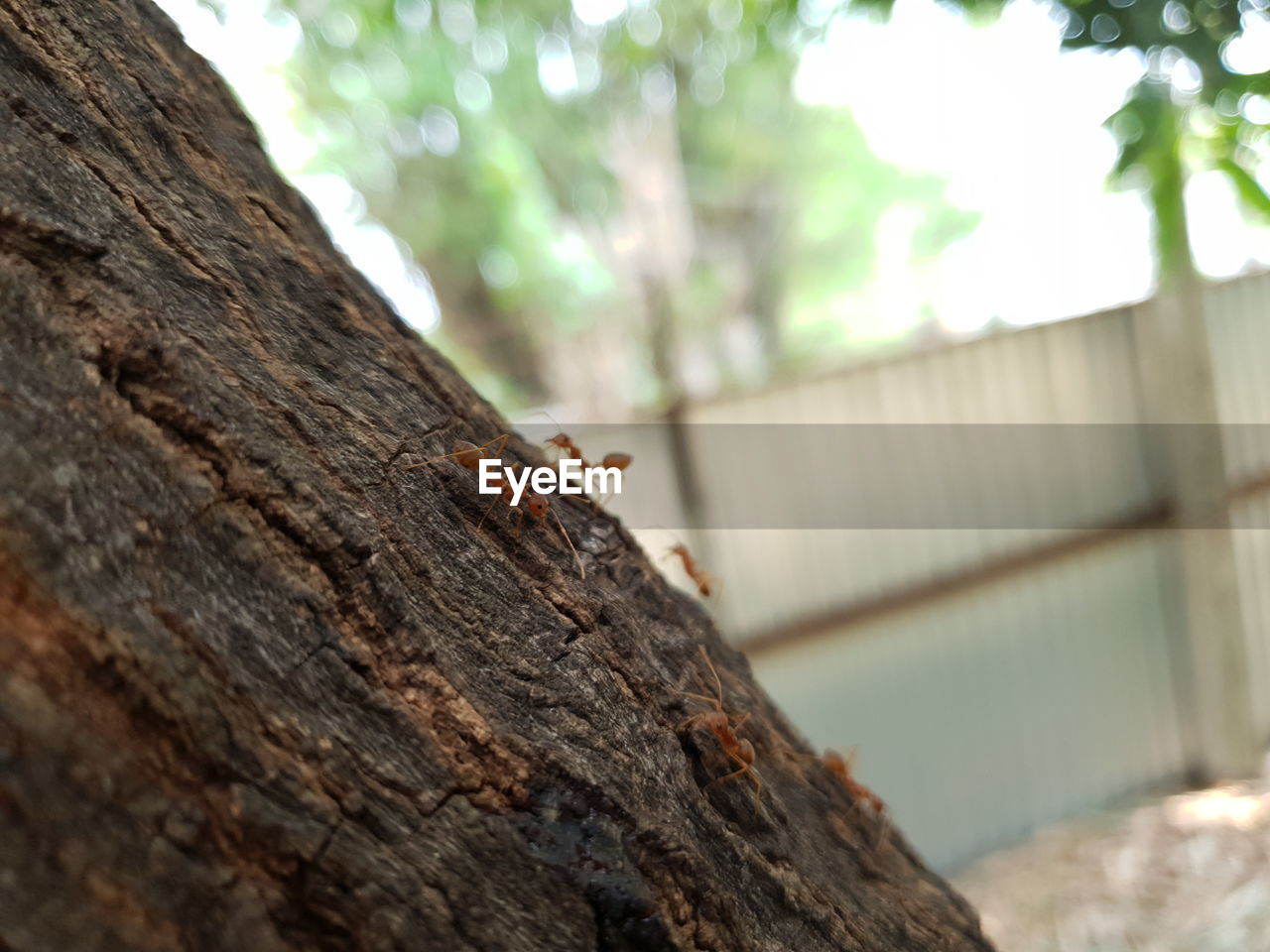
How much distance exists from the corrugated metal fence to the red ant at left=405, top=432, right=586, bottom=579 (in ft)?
6.88

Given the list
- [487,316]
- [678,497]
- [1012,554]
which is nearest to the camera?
[678,497]

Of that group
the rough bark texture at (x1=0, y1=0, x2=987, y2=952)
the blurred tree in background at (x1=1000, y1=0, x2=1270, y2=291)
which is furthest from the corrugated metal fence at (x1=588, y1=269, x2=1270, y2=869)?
the rough bark texture at (x1=0, y1=0, x2=987, y2=952)

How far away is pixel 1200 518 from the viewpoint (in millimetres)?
3654

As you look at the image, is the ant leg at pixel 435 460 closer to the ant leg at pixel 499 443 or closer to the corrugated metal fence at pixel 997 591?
the ant leg at pixel 499 443

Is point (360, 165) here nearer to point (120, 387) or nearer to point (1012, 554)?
point (1012, 554)

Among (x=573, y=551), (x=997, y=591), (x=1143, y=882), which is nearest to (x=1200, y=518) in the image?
(x=997, y=591)

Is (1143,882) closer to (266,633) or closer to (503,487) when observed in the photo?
(503,487)

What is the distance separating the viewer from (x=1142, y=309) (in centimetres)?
369

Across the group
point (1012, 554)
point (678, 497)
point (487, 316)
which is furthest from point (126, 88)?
point (487, 316)

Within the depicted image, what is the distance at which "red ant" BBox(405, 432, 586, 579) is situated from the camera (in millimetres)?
1077

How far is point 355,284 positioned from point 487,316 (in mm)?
8201

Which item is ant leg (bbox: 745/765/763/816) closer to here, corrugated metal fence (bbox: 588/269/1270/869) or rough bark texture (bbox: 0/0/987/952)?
rough bark texture (bbox: 0/0/987/952)

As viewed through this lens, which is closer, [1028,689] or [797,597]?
[797,597]

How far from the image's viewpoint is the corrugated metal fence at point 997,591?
339 centimetres
